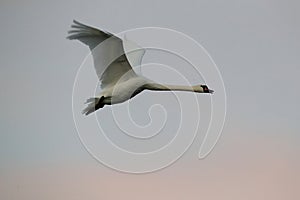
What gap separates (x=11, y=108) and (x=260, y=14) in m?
1.00

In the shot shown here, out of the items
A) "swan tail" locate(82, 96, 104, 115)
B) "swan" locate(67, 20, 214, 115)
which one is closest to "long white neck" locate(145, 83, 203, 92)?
"swan" locate(67, 20, 214, 115)

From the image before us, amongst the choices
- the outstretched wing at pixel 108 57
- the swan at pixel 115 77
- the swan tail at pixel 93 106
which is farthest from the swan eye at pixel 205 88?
the swan tail at pixel 93 106

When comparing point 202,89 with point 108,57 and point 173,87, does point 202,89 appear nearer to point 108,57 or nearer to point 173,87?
point 173,87

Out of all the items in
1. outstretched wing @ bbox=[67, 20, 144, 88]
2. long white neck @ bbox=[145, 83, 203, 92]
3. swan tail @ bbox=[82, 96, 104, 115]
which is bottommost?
swan tail @ bbox=[82, 96, 104, 115]

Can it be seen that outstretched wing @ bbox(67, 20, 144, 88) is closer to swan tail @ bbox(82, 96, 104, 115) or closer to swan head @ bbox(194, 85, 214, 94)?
swan tail @ bbox(82, 96, 104, 115)

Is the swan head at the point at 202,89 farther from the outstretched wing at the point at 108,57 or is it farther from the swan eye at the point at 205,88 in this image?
the outstretched wing at the point at 108,57

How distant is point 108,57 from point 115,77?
0.26 feet

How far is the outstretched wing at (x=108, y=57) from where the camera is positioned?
5.11 feet

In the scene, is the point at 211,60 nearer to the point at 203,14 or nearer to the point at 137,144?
the point at 203,14

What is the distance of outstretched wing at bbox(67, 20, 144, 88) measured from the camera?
1559 mm

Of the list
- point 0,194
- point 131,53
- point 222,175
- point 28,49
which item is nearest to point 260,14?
point 131,53

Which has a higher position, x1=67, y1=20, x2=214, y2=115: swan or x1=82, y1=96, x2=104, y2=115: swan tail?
x1=67, y1=20, x2=214, y2=115: swan

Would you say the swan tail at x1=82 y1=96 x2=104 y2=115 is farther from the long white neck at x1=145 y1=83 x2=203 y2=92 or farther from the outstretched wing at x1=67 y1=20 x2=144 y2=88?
the long white neck at x1=145 y1=83 x2=203 y2=92

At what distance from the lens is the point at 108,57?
5.13 feet
